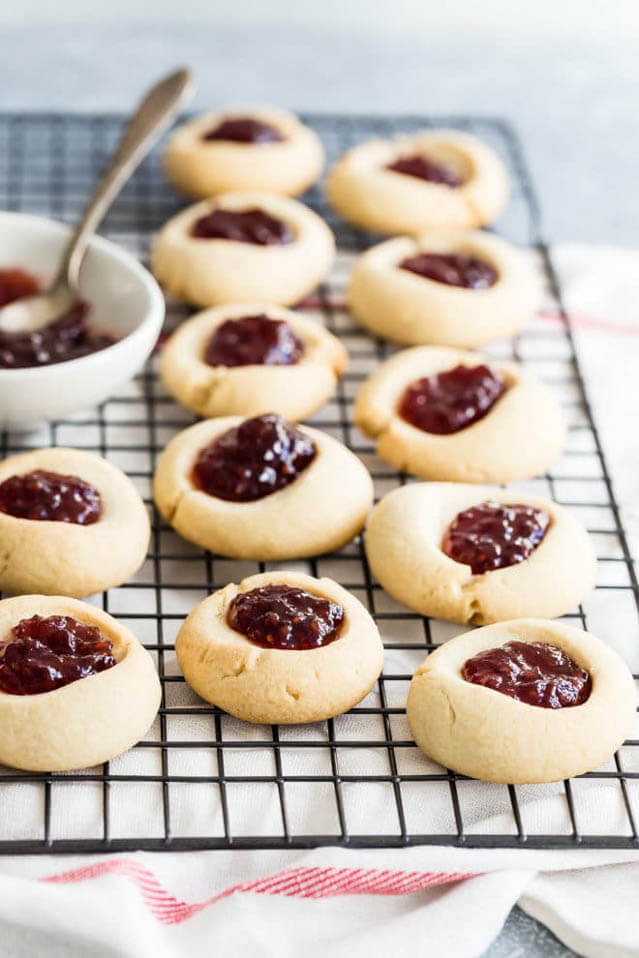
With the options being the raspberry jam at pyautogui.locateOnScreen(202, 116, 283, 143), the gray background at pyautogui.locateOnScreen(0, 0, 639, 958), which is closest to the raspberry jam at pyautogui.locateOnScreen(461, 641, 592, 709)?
the raspberry jam at pyautogui.locateOnScreen(202, 116, 283, 143)

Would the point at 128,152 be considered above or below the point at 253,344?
above

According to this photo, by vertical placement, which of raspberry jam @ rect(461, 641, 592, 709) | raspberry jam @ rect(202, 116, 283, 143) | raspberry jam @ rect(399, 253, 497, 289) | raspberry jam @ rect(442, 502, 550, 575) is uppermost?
raspberry jam @ rect(461, 641, 592, 709)

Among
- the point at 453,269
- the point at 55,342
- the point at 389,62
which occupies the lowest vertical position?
the point at 389,62

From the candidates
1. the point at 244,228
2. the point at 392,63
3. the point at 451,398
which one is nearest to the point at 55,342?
the point at 244,228

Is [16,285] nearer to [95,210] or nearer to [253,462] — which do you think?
[95,210]

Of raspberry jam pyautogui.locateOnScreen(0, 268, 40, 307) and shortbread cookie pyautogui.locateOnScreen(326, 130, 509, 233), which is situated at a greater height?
shortbread cookie pyautogui.locateOnScreen(326, 130, 509, 233)

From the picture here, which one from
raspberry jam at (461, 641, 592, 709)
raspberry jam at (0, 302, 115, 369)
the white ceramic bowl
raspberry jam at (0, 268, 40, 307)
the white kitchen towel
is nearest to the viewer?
the white kitchen towel

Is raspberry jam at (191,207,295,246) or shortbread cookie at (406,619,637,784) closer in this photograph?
shortbread cookie at (406,619,637,784)

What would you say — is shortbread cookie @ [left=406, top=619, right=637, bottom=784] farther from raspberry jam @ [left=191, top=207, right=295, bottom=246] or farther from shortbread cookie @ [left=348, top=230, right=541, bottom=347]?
raspberry jam @ [left=191, top=207, right=295, bottom=246]
